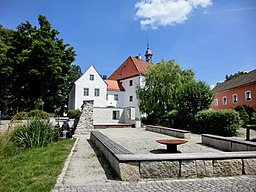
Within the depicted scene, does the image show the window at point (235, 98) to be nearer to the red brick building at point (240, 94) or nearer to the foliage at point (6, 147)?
the red brick building at point (240, 94)

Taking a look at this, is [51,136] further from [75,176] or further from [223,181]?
[223,181]

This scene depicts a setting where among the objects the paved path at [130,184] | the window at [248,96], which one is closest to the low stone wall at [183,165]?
the paved path at [130,184]

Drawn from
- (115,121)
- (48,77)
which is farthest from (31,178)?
(48,77)

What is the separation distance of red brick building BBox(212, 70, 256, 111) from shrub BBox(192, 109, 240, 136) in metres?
10.8

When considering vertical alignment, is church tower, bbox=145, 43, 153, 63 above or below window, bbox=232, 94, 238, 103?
above

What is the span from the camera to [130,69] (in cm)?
3653

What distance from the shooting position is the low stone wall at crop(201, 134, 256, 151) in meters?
6.30

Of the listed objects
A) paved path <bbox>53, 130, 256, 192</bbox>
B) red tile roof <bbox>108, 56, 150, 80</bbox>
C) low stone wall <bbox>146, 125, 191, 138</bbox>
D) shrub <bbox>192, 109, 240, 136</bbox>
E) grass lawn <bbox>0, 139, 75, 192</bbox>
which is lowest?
grass lawn <bbox>0, 139, 75, 192</bbox>

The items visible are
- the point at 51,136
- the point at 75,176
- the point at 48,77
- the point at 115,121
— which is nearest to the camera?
the point at 75,176

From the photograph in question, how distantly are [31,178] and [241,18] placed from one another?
11733mm

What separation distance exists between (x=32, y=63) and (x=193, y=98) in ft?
68.8

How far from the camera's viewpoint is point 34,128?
8.41m

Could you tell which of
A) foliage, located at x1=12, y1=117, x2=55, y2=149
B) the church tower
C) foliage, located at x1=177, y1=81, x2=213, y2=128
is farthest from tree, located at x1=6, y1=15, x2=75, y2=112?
foliage, located at x1=12, y1=117, x2=55, y2=149

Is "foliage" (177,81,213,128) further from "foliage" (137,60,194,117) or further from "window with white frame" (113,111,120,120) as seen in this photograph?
"window with white frame" (113,111,120,120)
